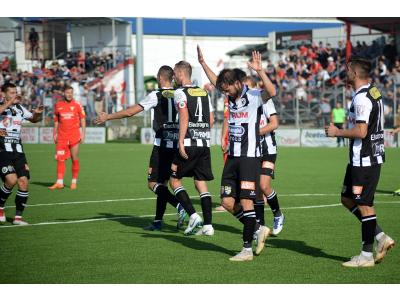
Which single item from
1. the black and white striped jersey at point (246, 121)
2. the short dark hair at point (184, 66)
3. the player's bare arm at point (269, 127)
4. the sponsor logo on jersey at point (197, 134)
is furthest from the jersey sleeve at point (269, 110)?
the black and white striped jersey at point (246, 121)

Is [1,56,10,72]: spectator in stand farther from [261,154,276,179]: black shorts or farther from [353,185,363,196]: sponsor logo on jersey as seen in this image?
[353,185,363,196]: sponsor logo on jersey

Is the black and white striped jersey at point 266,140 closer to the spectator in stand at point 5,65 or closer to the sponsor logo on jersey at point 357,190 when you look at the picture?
the sponsor logo on jersey at point 357,190

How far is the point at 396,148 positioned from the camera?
31188mm

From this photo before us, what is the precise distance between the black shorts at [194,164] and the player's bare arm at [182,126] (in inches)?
10.0

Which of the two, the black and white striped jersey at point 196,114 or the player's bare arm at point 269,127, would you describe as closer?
the player's bare arm at point 269,127

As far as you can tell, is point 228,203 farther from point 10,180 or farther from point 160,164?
point 10,180

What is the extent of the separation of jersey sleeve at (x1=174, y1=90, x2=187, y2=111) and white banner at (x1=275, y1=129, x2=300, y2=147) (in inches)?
979

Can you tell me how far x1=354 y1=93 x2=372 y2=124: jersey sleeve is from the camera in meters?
8.11

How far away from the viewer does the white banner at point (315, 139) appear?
34.1 m

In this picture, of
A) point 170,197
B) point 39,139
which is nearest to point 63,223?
point 170,197

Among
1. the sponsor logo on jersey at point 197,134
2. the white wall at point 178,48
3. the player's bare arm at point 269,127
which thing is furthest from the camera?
the white wall at point 178,48

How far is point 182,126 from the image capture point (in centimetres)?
1020

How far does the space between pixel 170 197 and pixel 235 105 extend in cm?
292

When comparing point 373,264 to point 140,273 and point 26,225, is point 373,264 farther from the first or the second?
point 26,225
